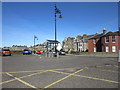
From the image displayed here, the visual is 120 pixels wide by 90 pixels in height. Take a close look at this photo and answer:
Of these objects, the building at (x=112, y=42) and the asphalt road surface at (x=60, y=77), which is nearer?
the asphalt road surface at (x=60, y=77)

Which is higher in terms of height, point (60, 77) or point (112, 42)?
point (112, 42)

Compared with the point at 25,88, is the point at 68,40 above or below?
above

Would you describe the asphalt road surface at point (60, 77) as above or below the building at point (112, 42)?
below

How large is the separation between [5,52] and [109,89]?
29.5m

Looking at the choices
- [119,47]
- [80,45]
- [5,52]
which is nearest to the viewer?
[5,52]

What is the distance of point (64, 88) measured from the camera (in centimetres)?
433

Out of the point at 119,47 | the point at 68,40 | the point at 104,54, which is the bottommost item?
the point at 104,54

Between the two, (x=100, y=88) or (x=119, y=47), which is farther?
(x=119, y=47)

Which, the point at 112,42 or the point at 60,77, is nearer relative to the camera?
the point at 60,77

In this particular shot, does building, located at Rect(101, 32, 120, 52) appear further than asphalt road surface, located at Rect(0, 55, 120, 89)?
Yes

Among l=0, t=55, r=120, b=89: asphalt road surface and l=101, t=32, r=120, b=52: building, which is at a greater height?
l=101, t=32, r=120, b=52: building

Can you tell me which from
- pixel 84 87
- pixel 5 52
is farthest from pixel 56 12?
pixel 5 52

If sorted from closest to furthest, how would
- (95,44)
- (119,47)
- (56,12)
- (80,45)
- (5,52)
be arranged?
(56,12)
(5,52)
(119,47)
(95,44)
(80,45)

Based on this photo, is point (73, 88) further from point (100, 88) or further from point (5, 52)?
point (5, 52)
